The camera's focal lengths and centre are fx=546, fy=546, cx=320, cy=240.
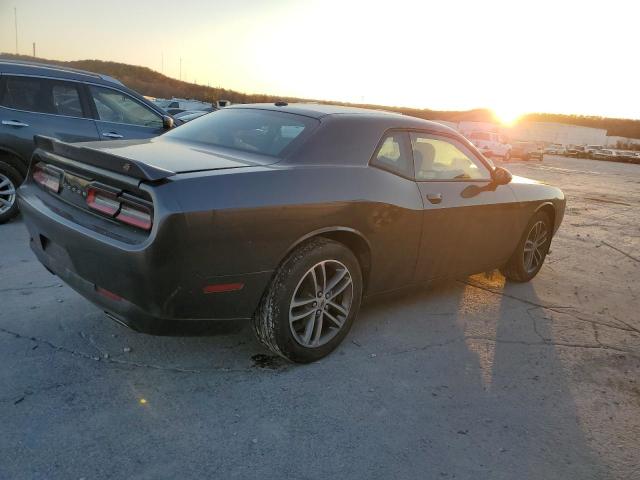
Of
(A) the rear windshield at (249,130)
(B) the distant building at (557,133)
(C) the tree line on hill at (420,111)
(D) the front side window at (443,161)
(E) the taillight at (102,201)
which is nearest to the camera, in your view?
(E) the taillight at (102,201)

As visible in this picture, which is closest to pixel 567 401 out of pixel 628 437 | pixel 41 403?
pixel 628 437

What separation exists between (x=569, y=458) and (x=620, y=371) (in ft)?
4.34

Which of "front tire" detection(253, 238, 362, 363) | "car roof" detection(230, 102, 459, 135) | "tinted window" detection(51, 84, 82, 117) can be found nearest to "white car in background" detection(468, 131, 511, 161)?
"tinted window" detection(51, 84, 82, 117)

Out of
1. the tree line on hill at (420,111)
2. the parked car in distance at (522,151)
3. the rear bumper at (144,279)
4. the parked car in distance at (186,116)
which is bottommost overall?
the parked car in distance at (522,151)

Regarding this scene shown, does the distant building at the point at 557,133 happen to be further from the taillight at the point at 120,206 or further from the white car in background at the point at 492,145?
the taillight at the point at 120,206

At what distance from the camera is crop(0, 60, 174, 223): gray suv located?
5988 millimetres

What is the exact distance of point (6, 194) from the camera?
240 inches

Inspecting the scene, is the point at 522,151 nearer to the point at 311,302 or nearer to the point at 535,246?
the point at 535,246

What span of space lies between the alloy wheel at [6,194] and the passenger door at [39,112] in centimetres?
32

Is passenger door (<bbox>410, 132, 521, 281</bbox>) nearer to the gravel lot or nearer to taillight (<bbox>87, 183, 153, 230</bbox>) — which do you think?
the gravel lot

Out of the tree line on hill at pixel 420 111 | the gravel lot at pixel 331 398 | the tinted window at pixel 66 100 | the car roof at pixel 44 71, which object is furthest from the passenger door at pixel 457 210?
the tree line on hill at pixel 420 111

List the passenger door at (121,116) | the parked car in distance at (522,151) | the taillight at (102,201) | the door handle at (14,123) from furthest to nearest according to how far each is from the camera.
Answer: the parked car in distance at (522,151) < the passenger door at (121,116) < the door handle at (14,123) < the taillight at (102,201)

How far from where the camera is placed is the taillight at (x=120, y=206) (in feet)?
8.68

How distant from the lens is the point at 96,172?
2.90 metres
